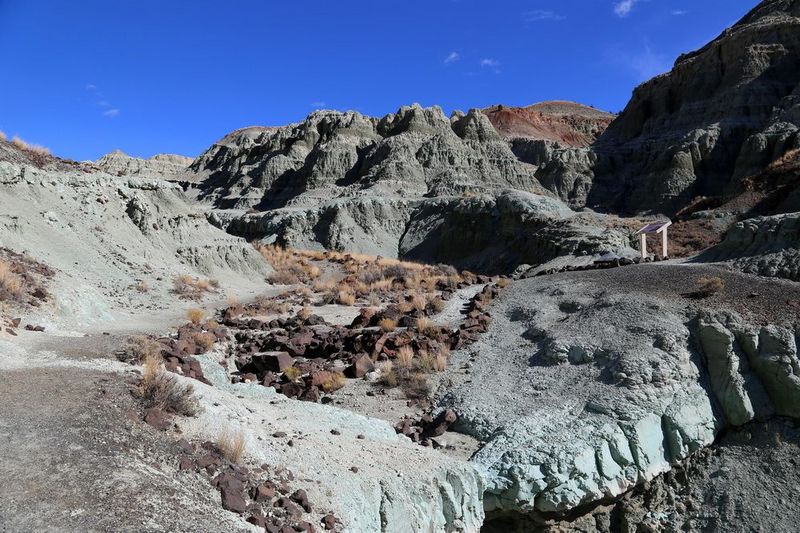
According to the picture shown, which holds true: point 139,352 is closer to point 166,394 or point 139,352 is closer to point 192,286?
point 166,394

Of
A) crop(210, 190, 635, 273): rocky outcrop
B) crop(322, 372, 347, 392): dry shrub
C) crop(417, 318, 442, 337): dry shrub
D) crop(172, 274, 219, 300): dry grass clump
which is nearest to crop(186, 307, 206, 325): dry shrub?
crop(172, 274, 219, 300): dry grass clump

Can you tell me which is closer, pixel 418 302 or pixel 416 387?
pixel 416 387

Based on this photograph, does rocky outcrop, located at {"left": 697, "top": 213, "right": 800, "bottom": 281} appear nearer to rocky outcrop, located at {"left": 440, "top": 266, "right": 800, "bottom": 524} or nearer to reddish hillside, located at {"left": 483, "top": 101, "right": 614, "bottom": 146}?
rocky outcrop, located at {"left": 440, "top": 266, "right": 800, "bottom": 524}

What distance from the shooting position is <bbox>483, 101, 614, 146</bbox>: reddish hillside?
99.6 metres

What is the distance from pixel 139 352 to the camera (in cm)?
934

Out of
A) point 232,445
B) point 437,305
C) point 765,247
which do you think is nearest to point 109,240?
point 437,305

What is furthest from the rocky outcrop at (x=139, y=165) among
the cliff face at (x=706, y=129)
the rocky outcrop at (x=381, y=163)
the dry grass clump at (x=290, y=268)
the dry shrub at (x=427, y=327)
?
the dry shrub at (x=427, y=327)

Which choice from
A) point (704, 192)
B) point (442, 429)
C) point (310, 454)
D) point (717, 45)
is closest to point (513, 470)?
point (442, 429)

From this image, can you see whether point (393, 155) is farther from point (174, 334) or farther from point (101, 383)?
point (101, 383)

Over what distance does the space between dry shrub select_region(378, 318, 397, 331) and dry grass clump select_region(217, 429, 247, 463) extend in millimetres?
9174

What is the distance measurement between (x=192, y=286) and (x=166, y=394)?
14110 millimetres

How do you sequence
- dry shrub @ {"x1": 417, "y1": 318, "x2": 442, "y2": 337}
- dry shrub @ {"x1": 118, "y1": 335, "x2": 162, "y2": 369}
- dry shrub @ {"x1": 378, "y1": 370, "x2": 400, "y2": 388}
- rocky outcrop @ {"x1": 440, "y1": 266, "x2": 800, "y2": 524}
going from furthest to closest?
dry shrub @ {"x1": 417, "y1": 318, "x2": 442, "y2": 337}, dry shrub @ {"x1": 378, "y1": 370, "x2": 400, "y2": 388}, dry shrub @ {"x1": 118, "y1": 335, "x2": 162, "y2": 369}, rocky outcrop @ {"x1": 440, "y1": 266, "x2": 800, "y2": 524}

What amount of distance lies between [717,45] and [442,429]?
55.3 m

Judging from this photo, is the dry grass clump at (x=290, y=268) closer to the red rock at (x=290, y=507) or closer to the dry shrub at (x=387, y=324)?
the dry shrub at (x=387, y=324)
